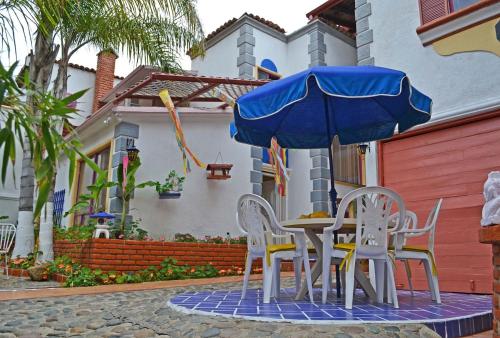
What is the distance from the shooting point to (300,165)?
13062 mm

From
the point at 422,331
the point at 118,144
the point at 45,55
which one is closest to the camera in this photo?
the point at 422,331

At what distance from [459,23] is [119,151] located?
7384 mm

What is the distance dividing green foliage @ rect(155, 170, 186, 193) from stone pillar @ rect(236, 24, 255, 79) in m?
3.83

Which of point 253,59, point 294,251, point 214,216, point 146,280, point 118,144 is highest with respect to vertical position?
point 253,59

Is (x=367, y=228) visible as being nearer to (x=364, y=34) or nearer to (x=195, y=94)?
(x=364, y=34)

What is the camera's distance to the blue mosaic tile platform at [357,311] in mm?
3201

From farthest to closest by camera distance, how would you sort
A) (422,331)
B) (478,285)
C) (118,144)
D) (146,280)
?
(118,144) < (146,280) < (478,285) < (422,331)

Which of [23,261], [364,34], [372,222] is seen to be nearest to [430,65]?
[364,34]

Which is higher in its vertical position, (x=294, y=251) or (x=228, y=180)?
(x=228, y=180)

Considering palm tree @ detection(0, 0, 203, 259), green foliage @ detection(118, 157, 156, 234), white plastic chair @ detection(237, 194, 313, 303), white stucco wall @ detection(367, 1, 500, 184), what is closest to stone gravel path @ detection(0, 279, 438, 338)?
white plastic chair @ detection(237, 194, 313, 303)

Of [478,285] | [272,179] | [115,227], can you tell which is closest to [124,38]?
[115,227]

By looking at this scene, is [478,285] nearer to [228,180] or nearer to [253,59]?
[228,180]

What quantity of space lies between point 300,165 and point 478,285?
7588mm

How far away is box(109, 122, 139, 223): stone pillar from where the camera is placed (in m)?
9.34
